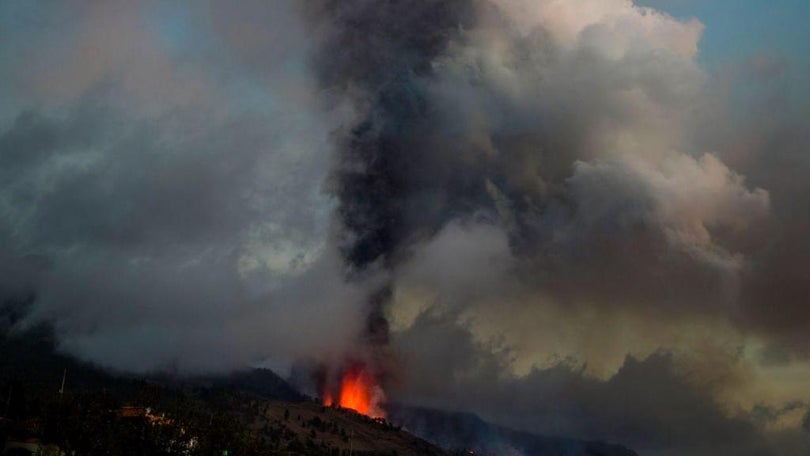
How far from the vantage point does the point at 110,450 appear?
463ft

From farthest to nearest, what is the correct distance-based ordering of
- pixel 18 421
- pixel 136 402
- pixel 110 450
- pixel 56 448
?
pixel 136 402 < pixel 18 421 < pixel 56 448 < pixel 110 450

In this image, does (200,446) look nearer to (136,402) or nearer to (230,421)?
(230,421)

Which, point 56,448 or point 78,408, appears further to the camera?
point 78,408

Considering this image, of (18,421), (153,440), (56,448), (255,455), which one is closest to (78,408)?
(18,421)

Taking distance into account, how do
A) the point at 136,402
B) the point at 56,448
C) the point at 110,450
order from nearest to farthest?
the point at 110,450, the point at 56,448, the point at 136,402

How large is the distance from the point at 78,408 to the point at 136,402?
14192mm

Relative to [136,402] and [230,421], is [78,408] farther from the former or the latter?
[230,421]

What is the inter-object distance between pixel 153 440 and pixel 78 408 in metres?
36.4

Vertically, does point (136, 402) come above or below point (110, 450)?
above

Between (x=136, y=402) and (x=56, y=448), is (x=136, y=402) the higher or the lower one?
the higher one

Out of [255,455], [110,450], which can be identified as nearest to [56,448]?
[110,450]

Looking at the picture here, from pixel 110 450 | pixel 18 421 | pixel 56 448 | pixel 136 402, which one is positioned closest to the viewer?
pixel 110 450

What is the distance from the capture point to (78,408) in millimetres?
176000

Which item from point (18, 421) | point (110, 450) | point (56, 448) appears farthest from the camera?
point (18, 421)
